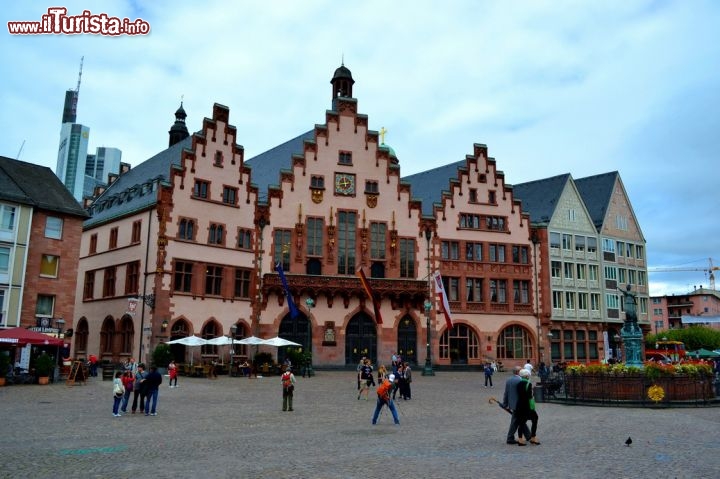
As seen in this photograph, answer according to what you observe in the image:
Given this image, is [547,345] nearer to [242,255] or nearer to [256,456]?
[242,255]

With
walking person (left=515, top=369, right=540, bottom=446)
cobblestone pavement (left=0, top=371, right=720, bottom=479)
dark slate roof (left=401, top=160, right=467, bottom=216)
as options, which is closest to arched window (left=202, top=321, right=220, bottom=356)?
cobblestone pavement (left=0, top=371, right=720, bottom=479)

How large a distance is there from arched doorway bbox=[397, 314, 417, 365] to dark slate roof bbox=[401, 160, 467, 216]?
33.4 feet

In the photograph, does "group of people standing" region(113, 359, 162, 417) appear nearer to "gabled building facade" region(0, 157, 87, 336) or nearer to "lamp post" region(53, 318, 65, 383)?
"lamp post" region(53, 318, 65, 383)

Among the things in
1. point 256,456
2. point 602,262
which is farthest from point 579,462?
point 602,262

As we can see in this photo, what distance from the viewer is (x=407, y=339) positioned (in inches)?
2186

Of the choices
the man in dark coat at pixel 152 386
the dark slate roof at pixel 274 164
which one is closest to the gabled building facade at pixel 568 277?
the dark slate roof at pixel 274 164

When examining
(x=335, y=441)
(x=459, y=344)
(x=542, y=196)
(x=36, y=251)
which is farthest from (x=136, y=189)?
(x=335, y=441)

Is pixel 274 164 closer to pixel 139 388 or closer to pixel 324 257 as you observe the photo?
pixel 324 257

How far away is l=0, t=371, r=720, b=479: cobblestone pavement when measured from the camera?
1264cm

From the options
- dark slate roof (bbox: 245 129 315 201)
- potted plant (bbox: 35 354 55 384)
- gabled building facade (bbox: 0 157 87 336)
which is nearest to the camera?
potted plant (bbox: 35 354 55 384)

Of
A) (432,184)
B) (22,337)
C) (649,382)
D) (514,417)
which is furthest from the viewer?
(432,184)

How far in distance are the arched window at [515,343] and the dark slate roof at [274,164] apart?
24.2m

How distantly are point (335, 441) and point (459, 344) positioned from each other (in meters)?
41.9

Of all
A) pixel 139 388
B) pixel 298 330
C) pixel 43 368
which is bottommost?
pixel 139 388
